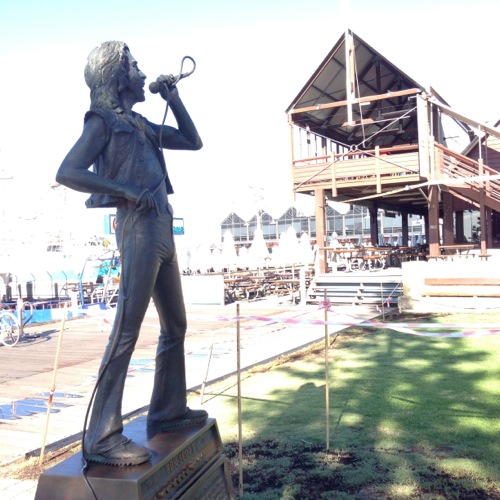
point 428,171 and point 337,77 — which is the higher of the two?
point 337,77

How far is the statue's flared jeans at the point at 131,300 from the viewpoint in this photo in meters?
3.26

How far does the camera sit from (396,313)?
1550 cm

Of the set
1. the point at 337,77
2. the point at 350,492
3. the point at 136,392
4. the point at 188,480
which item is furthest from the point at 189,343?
the point at 337,77

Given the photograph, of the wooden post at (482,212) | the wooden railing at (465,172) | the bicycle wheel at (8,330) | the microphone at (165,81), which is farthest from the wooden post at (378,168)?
the microphone at (165,81)

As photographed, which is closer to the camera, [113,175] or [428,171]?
[113,175]

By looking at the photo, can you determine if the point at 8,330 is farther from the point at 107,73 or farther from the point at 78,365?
the point at 107,73

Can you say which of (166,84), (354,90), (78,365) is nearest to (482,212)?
(354,90)

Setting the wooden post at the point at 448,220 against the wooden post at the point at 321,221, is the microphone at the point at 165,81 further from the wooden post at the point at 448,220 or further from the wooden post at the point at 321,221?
the wooden post at the point at 448,220

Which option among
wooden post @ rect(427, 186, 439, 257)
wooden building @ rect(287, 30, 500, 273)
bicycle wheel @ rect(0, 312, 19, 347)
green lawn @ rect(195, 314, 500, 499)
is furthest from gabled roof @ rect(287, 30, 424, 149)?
green lawn @ rect(195, 314, 500, 499)

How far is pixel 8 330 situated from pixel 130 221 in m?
10.4

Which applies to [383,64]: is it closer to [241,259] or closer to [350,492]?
[241,259]

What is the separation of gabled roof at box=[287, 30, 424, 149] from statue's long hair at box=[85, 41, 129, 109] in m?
17.3

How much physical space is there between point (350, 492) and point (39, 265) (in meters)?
22.8

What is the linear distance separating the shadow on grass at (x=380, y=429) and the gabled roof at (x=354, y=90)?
13.3 meters
